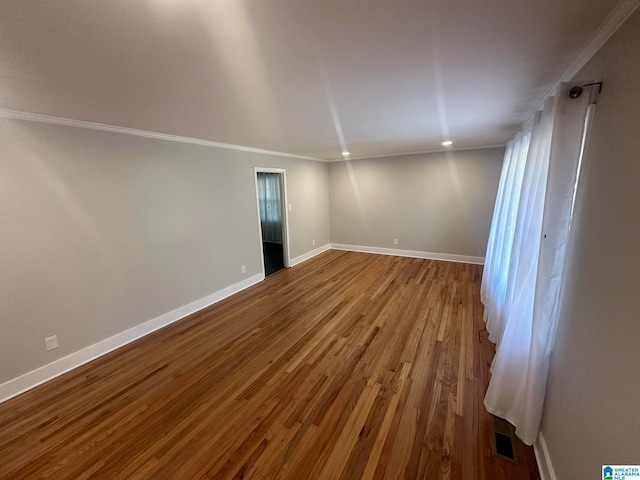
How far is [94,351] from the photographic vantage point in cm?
264

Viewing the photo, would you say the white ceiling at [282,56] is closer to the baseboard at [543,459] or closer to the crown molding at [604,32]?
the crown molding at [604,32]

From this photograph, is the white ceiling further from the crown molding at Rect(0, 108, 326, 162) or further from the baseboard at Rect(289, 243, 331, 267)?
the baseboard at Rect(289, 243, 331, 267)

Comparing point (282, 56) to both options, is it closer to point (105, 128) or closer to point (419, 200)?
point (105, 128)

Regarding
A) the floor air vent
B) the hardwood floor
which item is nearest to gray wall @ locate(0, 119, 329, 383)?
the hardwood floor

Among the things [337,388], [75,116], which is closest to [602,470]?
[337,388]

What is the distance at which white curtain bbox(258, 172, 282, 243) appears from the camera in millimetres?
6830

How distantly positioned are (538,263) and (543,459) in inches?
44.7

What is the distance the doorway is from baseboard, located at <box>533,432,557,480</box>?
427 centimetres

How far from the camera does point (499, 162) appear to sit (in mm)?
4805

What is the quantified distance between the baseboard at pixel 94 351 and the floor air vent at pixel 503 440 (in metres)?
3.52

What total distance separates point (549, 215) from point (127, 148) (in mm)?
3756

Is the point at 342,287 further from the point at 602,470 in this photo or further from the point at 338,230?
the point at 602,470

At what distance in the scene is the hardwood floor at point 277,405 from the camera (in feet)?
5.16

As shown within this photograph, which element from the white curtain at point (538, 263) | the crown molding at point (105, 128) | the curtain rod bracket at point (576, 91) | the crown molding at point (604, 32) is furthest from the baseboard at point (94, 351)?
the crown molding at point (604, 32)
